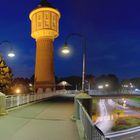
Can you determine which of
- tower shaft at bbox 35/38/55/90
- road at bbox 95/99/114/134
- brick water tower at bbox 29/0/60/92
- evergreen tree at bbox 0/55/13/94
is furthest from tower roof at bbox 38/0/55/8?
road at bbox 95/99/114/134

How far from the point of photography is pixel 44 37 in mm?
58625

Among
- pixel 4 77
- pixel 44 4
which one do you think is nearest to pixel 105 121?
pixel 4 77

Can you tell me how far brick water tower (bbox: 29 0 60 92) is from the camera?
190 feet

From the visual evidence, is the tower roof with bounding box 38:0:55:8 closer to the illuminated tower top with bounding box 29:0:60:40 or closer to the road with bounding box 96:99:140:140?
the illuminated tower top with bounding box 29:0:60:40

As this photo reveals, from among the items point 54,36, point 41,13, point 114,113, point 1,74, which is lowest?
point 114,113

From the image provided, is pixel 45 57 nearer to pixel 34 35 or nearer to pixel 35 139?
pixel 34 35

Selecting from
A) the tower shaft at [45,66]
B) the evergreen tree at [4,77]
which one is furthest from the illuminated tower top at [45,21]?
the evergreen tree at [4,77]

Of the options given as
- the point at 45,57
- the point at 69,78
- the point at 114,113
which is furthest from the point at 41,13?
the point at 69,78

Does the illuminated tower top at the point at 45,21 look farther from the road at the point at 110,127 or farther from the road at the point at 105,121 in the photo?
the road at the point at 110,127

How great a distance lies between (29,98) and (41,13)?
30.4 metres

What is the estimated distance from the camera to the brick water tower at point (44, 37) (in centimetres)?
5778

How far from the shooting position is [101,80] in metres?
155

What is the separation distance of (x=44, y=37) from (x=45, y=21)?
3.26m

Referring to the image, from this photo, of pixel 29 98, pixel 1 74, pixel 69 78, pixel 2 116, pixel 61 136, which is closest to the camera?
pixel 61 136
